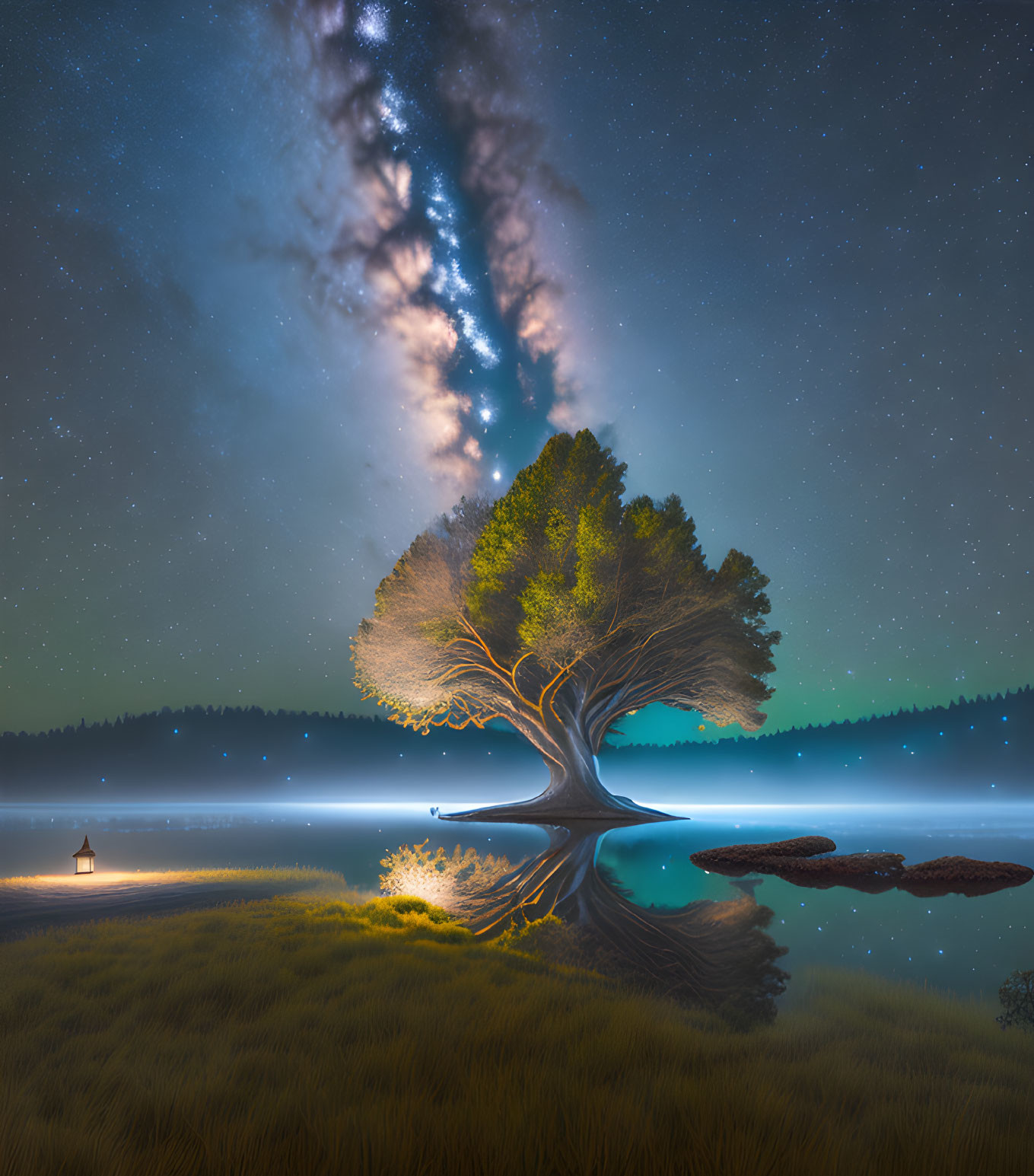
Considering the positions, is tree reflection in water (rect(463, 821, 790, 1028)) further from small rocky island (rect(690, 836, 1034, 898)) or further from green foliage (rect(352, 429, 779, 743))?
green foliage (rect(352, 429, 779, 743))

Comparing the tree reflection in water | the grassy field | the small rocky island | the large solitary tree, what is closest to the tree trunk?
the large solitary tree

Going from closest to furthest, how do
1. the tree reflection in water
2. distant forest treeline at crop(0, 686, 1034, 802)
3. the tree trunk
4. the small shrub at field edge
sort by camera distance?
1. the small shrub at field edge
2. the tree reflection in water
3. the tree trunk
4. distant forest treeline at crop(0, 686, 1034, 802)

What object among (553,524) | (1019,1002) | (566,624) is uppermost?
(553,524)

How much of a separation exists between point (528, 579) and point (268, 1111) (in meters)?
21.0

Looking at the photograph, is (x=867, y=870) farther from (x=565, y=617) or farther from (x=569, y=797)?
(x=569, y=797)

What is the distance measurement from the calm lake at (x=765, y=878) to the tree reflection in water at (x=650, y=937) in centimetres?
37

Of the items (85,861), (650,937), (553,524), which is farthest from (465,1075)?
(553,524)

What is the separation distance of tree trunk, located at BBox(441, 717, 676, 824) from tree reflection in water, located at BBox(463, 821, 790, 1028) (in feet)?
59.0

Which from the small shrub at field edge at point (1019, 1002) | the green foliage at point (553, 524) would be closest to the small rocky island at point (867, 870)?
the small shrub at field edge at point (1019, 1002)

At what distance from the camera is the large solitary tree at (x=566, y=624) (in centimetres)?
2358

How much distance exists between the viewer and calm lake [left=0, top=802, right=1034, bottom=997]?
5.41m

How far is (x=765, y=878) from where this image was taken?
34.6 feet

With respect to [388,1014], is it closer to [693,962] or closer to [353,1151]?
[353,1151]

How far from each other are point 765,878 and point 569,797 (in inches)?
697
